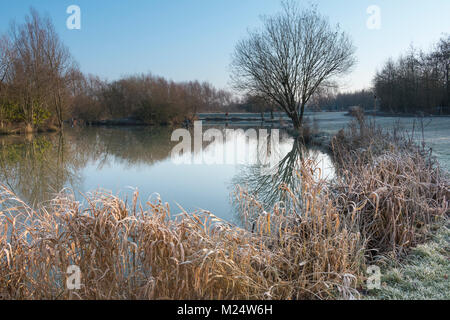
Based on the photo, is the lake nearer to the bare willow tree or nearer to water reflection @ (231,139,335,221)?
water reflection @ (231,139,335,221)

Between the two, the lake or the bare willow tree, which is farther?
the bare willow tree

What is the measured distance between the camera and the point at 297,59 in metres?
19.5

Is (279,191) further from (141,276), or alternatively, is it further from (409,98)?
(409,98)

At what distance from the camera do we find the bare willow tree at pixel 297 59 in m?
19.2

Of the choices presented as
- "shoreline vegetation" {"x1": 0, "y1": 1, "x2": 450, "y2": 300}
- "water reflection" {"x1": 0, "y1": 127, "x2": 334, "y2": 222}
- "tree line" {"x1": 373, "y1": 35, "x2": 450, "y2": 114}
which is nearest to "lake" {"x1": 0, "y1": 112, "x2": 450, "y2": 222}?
"water reflection" {"x1": 0, "y1": 127, "x2": 334, "y2": 222}

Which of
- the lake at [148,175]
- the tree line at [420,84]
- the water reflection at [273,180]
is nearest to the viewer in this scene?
the water reflection at [273,180]

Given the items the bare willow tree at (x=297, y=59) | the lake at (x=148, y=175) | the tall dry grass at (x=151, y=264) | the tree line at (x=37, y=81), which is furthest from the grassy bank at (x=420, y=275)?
the tree line at (x=37, y=81)

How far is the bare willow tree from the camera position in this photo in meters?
19.2

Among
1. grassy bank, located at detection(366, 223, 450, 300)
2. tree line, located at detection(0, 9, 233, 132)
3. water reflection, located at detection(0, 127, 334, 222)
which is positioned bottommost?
grassy bank, located at detection(366, 223, 450, 300)

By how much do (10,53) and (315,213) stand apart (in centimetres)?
2613
